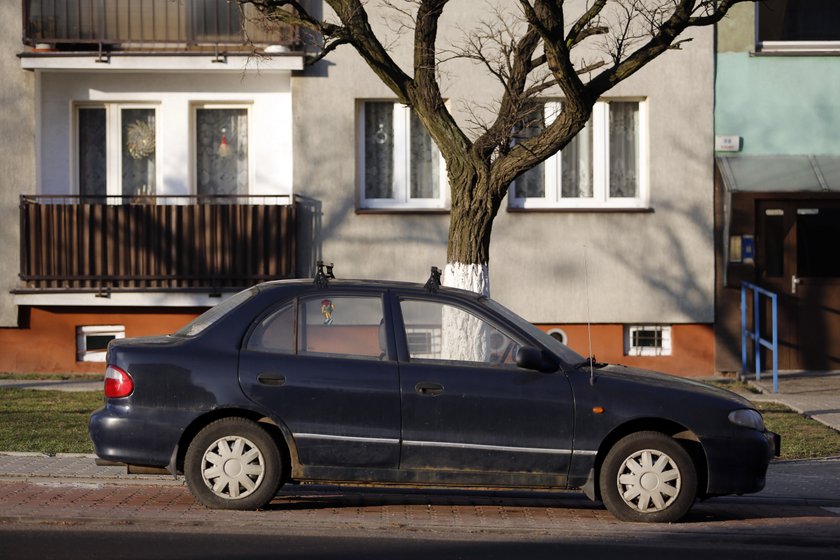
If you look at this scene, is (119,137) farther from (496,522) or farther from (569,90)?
(496,522)

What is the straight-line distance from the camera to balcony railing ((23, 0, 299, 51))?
17.0 meters

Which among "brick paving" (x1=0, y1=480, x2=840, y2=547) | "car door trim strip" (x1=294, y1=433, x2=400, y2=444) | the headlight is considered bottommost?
"brick paving" (x1=0, y1=480, x2=840, y2=547)

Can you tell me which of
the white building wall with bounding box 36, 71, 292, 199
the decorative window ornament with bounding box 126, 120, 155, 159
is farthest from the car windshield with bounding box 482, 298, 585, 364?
the decorative window ornament with bounding box 126, 120, 155, 159

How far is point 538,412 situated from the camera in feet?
27.4

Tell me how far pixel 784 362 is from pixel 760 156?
9.24 ft

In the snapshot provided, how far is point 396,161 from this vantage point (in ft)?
56.8

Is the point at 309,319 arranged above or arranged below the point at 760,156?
below

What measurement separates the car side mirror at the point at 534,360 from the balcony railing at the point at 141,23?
383 inches

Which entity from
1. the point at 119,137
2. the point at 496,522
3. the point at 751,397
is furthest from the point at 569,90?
the point at 119,137

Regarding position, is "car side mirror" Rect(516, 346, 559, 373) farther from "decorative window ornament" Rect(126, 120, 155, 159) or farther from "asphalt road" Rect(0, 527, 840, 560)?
"decorative window ornament" Rect(126, 120, 155, 159)

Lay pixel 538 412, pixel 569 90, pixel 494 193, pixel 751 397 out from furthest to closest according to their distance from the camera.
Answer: pixel 751 397 < pixel 494 193 < pixel 569 90 < pixel 538 412

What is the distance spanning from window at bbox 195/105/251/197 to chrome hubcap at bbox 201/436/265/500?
9.72 meters

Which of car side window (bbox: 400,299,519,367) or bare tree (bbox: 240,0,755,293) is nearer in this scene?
car side window (bbox: 400,299,519,367)

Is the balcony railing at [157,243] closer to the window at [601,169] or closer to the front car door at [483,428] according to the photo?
the window at [601,169]
